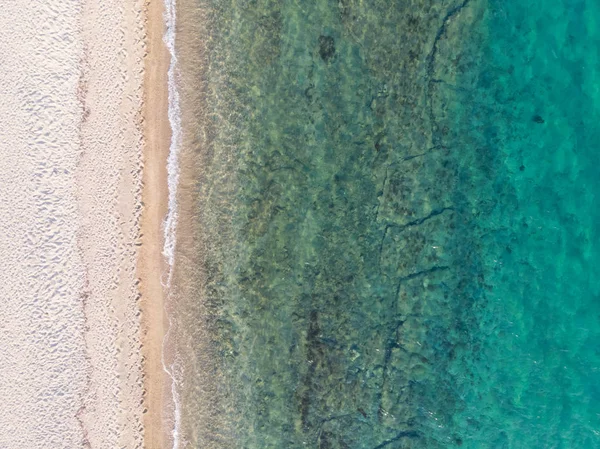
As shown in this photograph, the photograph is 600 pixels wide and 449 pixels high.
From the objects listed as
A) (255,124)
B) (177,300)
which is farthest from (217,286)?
(255,124)

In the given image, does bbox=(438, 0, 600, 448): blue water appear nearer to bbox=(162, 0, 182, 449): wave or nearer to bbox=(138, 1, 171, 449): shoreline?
bbox=(162, 0, 182, 449): wave

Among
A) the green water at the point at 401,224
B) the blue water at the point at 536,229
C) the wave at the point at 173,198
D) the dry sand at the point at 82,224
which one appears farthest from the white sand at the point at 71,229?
the blue water at the point at 536,229

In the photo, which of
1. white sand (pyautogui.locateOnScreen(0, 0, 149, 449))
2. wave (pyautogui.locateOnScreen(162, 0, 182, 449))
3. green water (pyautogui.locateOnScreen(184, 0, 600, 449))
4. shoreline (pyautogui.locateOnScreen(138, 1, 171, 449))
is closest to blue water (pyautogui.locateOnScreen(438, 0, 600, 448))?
green water (pyautogui.locateOnScreen(184, 0, 600, 449))

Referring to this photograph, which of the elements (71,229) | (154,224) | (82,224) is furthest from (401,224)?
(71,229)

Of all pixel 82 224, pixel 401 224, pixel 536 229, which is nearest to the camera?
pixel 82 224

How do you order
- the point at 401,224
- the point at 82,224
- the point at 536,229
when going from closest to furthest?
the point at 82,224
the point at 401,224
the point at 536,229

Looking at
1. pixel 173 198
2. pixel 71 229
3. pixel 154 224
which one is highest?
pixel 173 198

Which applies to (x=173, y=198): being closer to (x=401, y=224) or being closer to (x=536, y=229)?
(x=401, y=224)

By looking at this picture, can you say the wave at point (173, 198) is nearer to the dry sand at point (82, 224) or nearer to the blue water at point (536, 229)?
the dry sand at point (82, 224)
